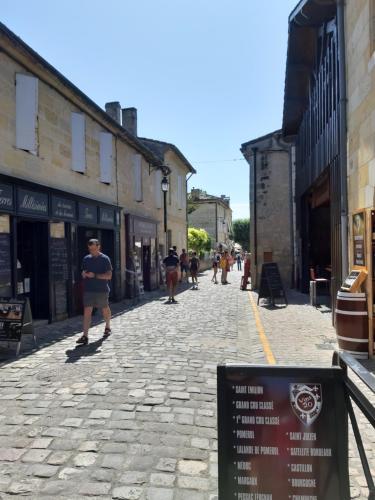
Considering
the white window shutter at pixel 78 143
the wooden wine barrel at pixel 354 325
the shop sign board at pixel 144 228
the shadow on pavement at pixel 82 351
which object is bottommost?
the shadow on pavement at pixel 82 351

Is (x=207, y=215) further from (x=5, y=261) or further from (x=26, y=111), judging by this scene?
(x=5, y=261)

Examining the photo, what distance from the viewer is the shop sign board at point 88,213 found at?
10547 millimetres

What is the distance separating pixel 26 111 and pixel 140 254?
26.8 feet

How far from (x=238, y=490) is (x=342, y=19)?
25.7ft

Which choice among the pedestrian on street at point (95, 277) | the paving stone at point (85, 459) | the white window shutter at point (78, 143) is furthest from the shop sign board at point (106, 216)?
the paving stone at point (85, 459)

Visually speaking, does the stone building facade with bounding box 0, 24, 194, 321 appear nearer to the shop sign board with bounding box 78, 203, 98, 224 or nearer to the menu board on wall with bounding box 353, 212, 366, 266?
the shop sign board with bounding box 78, 203, 98, 224

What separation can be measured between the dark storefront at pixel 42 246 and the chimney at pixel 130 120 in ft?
28.5

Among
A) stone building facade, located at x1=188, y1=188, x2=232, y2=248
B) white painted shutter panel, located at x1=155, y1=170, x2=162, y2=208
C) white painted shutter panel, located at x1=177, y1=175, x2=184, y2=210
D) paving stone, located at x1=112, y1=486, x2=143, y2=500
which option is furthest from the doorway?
stone building facade, located at x1=188, y1=188, x2=232, y2=248

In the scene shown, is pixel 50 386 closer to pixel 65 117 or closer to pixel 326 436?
pixel 326 436

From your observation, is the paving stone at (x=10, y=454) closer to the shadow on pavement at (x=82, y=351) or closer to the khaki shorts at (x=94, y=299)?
the shadow on pavement at (x=82, y=351)

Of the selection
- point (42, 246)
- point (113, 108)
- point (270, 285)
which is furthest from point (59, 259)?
point (113, 108)

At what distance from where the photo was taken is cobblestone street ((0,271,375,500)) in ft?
9.48

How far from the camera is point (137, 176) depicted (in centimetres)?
1534

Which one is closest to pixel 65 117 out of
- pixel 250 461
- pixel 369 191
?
pixel 369 191
